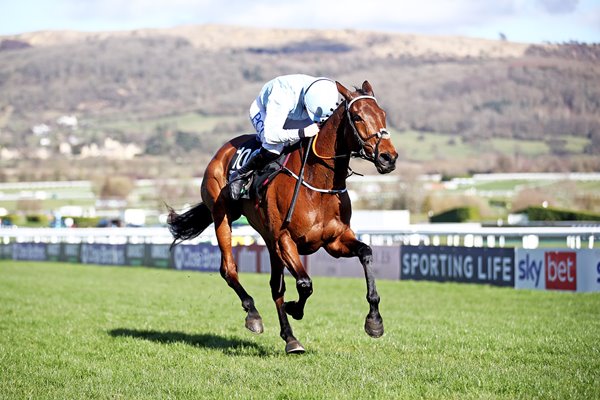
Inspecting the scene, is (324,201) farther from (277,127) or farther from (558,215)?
(558,215)

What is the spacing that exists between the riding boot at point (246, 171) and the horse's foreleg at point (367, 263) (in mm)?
1056

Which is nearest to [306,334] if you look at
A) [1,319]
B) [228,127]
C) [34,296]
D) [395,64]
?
[1,319]

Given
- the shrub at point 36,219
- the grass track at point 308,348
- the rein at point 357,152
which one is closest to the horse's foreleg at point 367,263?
the grass track at point 308,348

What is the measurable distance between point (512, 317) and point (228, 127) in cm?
12393

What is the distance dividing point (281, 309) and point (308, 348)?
53 cm

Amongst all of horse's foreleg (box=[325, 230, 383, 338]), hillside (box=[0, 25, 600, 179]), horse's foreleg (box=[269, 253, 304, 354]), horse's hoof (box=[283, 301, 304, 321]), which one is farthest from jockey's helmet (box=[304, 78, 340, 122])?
hillside (box=[0, 25, 600, 179])

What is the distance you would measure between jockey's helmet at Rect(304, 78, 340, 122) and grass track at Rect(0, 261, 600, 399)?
217 centimetres

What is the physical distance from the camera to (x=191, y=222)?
11.1 metres

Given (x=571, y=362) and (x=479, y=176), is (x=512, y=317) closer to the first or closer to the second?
(x=571, y=362)

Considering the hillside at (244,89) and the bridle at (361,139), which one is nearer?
the bridle at (361,139)

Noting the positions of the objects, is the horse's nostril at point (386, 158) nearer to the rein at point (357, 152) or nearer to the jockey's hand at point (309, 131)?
the rein at point (357, 152)

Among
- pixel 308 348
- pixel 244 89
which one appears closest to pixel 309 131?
pixel 308 348

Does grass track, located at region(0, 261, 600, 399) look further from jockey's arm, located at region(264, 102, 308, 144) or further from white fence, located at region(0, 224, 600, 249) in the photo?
white fence, located at region(0, 224, 600, 249)

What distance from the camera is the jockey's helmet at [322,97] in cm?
868
